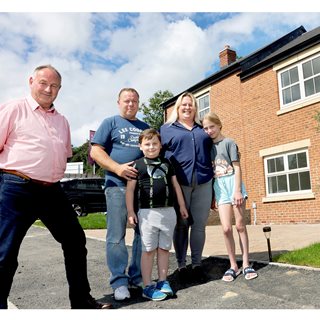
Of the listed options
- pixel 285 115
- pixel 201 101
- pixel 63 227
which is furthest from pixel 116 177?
pixel 201 101

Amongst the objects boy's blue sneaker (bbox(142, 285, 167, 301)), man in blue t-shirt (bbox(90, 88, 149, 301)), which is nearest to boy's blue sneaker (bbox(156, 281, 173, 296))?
boy's blue sneaker (bbox(142, 285, 167, 301))

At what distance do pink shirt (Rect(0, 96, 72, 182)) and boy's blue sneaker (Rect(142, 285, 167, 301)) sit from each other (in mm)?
1411

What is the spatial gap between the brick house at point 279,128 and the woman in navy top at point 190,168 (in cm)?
729

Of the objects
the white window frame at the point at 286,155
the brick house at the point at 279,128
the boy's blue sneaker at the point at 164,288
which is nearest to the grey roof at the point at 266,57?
the brick house at the point at 279,128

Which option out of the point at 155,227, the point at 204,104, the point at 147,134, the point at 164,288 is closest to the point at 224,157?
the point at 147,134

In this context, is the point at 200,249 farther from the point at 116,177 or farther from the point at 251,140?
the point at 251,140

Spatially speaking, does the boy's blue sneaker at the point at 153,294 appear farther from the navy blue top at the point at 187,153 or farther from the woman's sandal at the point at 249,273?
the navy blue top at the point at 187,153

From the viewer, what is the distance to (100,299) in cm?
356

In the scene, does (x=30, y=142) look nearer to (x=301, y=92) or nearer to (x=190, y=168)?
(x=190, y=168)

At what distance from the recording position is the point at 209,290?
364 centimetres

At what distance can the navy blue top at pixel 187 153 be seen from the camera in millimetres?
4008

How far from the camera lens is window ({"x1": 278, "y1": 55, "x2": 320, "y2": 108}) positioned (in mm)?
11305

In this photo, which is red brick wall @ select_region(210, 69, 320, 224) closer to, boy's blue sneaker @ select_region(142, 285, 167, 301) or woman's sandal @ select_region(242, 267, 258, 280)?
woman's sandal @ select_region(242, 267, 258, 280)

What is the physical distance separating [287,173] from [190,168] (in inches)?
344
